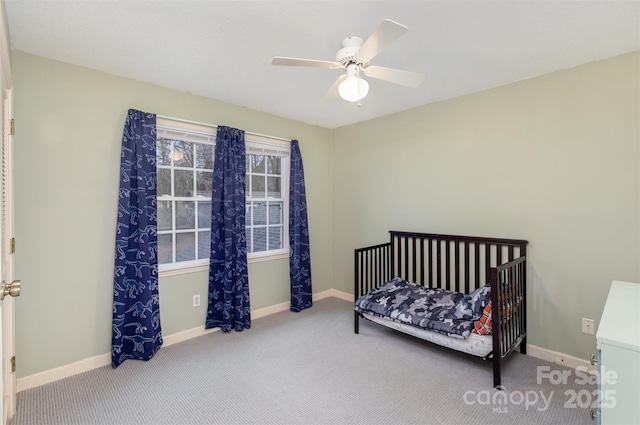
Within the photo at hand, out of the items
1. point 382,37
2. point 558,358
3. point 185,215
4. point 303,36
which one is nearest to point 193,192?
point 185,215

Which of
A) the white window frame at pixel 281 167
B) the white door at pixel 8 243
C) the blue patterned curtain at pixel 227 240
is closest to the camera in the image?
the white door at pixel 8 243

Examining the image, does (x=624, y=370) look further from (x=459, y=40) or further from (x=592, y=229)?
(x=459, y=40)

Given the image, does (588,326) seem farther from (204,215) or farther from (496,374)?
(204,215)

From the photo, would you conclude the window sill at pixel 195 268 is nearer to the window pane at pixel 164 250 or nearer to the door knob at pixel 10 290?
the window pane at pixel 164 250

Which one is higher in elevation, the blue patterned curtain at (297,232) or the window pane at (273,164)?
the window pane at (273,164)

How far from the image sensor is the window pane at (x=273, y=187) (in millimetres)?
3800

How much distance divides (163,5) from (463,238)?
2941mm

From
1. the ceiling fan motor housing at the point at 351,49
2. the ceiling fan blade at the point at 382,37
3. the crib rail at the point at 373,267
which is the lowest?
the crib rail at the point at 373,267

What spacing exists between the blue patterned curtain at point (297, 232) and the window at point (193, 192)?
0.22 meters

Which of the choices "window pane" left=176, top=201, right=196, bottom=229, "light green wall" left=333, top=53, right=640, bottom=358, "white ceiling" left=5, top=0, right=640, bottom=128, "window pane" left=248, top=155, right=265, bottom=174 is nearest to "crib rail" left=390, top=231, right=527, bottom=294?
"light green wall" left=333, top=53, right=640, bottom=358

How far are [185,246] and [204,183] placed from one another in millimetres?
650

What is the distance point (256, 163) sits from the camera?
365 centimetres

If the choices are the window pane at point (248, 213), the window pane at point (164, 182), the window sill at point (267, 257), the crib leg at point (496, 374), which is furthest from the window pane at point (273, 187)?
the crib leg at point (496, 374)

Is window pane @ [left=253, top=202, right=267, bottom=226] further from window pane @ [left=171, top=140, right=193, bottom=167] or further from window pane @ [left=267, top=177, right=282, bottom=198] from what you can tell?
window pane @ [left=171, top=140, right=193, bottom=167]
